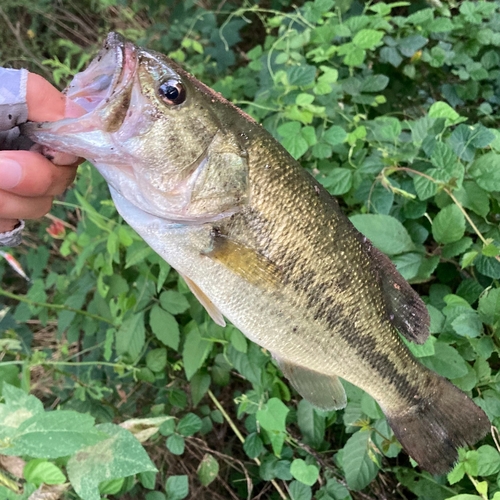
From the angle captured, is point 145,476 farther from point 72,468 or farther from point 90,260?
point 90,260

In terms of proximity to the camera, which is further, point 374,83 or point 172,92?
point 374,83

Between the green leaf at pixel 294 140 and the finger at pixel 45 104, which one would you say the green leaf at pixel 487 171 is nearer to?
the green leaf at pixel 294 140

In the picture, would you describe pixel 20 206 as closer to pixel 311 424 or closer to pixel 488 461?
pixel 311 424

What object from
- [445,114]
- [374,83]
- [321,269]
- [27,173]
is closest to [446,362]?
[321,269]

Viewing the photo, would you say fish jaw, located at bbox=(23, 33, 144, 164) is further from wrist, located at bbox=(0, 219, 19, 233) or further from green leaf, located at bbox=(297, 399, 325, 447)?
green leaf, located at bbox=(297, 399, 325, 447)

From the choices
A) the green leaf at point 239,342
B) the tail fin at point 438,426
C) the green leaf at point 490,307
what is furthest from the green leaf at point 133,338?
the green leaf at point 490,307

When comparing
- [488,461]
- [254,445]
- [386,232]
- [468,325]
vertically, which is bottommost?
[254,445]

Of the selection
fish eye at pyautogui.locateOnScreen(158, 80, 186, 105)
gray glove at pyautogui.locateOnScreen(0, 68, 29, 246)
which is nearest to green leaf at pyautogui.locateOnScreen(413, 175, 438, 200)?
fish eye at pyautogui.locateOnScreen(158, 80, 186, 105)
